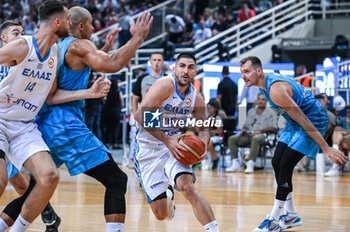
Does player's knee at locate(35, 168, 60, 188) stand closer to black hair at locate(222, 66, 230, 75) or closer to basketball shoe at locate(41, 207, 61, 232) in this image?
basketball shoe at locate(41, 207, 61, 232)

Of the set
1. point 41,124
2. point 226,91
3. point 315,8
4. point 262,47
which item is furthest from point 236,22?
point 41,124

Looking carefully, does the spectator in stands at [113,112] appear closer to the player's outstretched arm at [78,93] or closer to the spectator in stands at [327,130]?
the spectator in stands at [327,130]

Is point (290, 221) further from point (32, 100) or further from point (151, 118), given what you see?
point (32, 100)

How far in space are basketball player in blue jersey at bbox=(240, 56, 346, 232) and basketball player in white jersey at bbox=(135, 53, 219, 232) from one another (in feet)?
2.73

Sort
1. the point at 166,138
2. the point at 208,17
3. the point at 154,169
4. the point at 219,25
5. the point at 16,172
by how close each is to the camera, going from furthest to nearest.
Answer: the point at 208,17 < the point at 219,25 < the point at 16,172 < the point at 154,169 < the point at 166,138

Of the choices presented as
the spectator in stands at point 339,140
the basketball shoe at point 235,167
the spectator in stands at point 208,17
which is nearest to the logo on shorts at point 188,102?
the spectator in stands at point 339,140

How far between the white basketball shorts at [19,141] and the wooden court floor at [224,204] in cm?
142

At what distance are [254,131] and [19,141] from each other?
870 cm

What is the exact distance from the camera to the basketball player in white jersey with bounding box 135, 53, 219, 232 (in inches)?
226

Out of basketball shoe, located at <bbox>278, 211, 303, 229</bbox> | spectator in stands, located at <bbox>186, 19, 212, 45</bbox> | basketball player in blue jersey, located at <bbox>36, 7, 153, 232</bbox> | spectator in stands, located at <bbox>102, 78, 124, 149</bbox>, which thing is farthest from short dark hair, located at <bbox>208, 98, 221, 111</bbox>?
basketball player in blue jersey, located at <bbox>36, 7, 153, 232</bbox>

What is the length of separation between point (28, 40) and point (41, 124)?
79 cm

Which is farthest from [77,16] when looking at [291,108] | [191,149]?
[291,108]

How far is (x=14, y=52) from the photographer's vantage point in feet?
15.7

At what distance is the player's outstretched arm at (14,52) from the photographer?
4711mm
